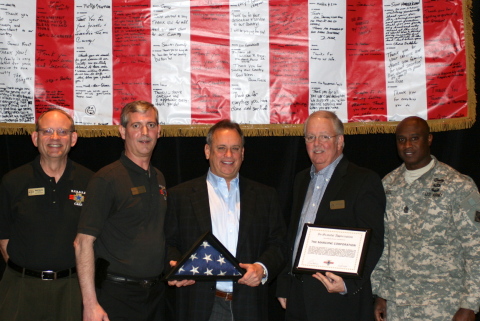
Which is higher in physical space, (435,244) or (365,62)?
(365,62)

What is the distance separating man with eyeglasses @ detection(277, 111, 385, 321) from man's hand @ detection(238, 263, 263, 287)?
0.96 ft

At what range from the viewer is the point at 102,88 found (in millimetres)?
4406

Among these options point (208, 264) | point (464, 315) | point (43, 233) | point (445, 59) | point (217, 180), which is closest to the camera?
point (208, 264)

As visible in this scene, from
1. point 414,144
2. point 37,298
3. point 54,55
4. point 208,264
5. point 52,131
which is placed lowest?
point 37,298

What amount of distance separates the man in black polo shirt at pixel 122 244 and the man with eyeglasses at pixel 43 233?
0.41m

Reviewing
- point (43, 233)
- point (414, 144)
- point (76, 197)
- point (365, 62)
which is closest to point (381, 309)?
point (414, 144)

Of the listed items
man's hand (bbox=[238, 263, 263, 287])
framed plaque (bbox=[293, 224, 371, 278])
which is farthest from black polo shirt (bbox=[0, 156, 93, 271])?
framed plaque (bbox=[293, 224, 371, 278])

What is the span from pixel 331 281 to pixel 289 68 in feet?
6.87

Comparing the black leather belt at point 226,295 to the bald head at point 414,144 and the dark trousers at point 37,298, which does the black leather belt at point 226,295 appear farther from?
the bald head at point 414,144

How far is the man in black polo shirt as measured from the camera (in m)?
3.04

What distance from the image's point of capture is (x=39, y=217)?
135 inches

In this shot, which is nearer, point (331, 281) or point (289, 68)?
point (331, 281)

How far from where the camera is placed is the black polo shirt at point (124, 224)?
10.2ft

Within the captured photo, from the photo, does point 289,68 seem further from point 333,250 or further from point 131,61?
point 333,250
